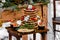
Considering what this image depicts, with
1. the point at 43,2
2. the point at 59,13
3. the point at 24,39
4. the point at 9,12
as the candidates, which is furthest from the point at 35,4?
the point at 59,13

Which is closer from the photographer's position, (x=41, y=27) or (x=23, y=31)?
(x=23, y=31)

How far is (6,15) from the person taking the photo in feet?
7.48

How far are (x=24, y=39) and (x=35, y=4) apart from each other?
2.00ft

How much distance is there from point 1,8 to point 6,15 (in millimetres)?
117

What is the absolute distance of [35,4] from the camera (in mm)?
2510

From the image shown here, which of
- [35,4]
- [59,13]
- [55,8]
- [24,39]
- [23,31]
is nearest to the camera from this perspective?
[23,31]

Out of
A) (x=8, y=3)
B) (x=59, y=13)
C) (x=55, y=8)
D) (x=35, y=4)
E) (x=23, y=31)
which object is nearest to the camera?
(x=23, y=31)

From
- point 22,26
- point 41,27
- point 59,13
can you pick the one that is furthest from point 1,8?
point 59,13

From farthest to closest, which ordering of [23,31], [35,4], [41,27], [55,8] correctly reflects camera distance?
[55,8] < [35,4] < [41,27] < [23,31]

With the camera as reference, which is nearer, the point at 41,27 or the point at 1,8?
the point at 41,27

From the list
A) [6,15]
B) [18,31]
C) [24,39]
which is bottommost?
[24,39]

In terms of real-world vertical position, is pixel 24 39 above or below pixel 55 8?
below

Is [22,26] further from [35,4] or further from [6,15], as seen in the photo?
[35,4]

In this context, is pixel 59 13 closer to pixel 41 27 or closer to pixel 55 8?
pixel 55 8
